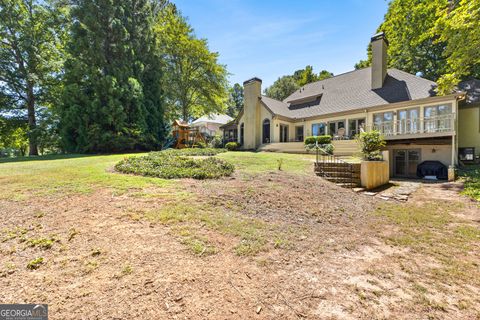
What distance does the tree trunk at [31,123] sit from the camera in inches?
765

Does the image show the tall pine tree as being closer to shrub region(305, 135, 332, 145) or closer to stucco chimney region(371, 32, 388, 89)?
shrub region(305, 135, 332, 145)

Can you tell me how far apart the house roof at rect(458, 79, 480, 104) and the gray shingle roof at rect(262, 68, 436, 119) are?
2152 millimetres

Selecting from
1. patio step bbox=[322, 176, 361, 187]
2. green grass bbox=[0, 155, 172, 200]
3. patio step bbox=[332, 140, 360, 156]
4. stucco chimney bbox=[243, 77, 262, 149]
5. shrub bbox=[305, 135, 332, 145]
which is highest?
stucco chimney bbox=[243, 77, 262, 149]

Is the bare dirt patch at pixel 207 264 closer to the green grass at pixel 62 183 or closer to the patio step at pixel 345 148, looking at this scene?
the green grass at pixel 62 183

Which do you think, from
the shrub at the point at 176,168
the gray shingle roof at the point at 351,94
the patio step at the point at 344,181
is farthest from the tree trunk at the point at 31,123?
the patio step at the point at 344,181

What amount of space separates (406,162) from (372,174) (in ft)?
26.5

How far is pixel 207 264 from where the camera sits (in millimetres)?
2994

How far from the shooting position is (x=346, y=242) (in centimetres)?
412

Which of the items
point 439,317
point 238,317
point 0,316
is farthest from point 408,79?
point 0,316

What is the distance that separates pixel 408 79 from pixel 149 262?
849 inches

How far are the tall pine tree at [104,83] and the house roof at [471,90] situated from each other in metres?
23.9

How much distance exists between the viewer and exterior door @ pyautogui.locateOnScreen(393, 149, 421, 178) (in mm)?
14609

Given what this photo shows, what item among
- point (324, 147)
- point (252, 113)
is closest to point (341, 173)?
point (324, 147)

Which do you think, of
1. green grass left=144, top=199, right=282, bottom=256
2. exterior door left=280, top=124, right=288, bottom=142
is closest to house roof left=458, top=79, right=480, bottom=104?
exterior door left=280, top=124, right=288, bottom=142
